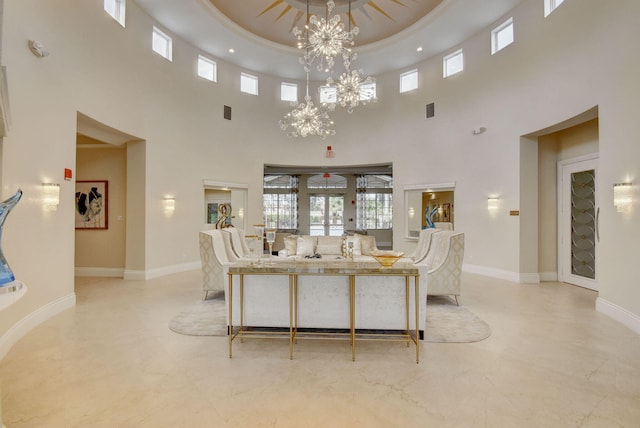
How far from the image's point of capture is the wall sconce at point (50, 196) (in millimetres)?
3867

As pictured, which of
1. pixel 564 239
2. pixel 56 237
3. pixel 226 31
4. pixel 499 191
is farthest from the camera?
pixel 226 31

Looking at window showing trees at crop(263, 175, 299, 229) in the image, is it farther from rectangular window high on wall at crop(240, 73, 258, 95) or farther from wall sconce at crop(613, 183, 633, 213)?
wall sconce at crop(613, 183, 633, 213)

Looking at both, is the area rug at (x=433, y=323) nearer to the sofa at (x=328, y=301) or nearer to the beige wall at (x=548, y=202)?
the sofa at (x=328, y=301)

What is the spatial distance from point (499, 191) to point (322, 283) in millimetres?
5217

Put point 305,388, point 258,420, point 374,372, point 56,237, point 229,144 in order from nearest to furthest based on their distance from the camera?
point 258,420 → point 305,388 → point 374,372 → point 56,237 → point 229,144

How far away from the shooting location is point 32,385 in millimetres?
2361

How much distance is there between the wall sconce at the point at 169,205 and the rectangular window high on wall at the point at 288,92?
4.49 meters

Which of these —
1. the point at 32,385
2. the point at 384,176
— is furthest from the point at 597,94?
the point at 384,176

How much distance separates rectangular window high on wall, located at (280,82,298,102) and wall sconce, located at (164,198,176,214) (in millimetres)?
4493

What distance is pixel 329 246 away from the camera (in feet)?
20.6

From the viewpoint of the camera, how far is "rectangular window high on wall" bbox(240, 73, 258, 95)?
8.65m

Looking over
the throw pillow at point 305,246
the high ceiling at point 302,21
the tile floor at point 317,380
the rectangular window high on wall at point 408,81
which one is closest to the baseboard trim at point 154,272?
the tile floor at point 317,380

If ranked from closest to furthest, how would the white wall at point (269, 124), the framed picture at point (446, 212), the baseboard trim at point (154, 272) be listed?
the white wall at point (269, 124)
the baseboard trim at point (154, 272)
the framed picture at point (446, 212)

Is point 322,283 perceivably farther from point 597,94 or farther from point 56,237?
point 597,94
